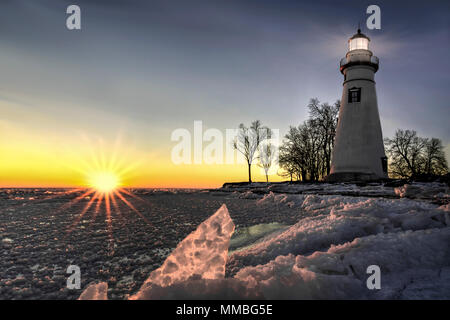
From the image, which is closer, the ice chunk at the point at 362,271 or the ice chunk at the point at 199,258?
the ice chunk at the point at 362,271

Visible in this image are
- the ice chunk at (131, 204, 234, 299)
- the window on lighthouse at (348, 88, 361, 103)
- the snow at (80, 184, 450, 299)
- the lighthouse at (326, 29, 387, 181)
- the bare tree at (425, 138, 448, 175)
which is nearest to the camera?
the snow at (80, 184, 450, 299)

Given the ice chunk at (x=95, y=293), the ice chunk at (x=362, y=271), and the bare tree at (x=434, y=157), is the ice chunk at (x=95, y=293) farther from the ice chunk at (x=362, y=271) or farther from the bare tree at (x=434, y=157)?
the bare tree at (x=434, y=157)

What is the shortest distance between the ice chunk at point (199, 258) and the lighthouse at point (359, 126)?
1949cm

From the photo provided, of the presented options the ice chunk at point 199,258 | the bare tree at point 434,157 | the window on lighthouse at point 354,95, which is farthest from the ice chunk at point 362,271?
the bare tree at point 434,157

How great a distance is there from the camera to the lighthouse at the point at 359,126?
60.6ft

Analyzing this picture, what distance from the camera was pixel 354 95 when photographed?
1955cm

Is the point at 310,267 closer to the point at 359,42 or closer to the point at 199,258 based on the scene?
the point at 199,258

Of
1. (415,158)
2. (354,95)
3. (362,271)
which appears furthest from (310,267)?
(415,158)

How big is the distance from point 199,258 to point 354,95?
2204cm

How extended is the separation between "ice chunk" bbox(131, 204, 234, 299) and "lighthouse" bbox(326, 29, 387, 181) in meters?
19.5

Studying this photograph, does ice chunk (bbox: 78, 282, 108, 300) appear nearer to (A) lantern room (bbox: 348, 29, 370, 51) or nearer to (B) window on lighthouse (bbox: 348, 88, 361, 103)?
(B) window on lighthouse (bbox: 348, 88, 361, 103)

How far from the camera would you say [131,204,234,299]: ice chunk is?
4.73ft

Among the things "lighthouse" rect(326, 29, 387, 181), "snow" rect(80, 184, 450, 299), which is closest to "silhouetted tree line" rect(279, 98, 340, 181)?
"lighthouse" rect(326, 29, 387, 181)
